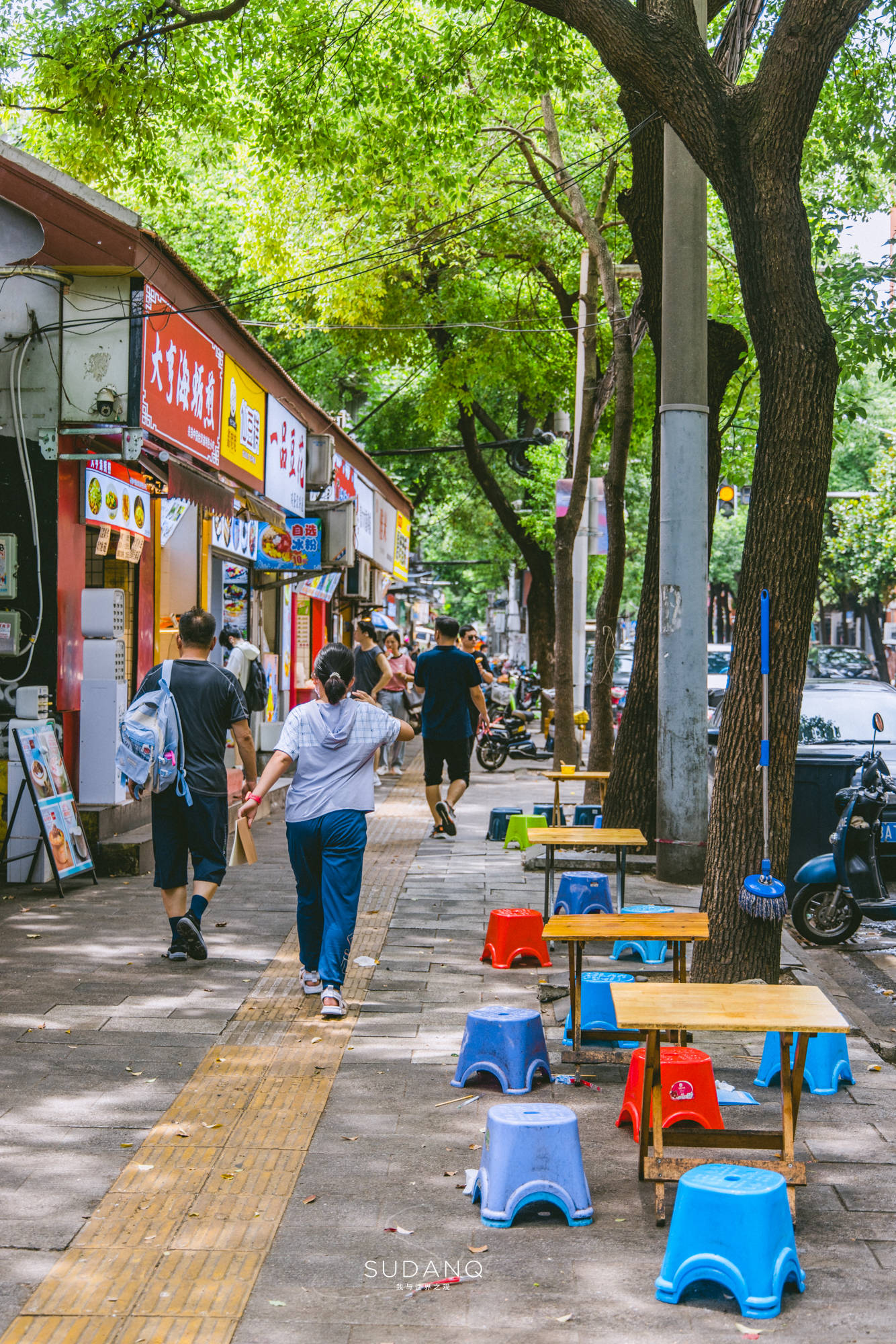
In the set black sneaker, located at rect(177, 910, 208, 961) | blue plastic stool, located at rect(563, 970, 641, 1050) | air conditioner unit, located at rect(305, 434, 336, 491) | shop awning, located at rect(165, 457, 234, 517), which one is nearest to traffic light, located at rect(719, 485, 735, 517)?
air conditioner unit, located at rect(305, 434, 336, 491)

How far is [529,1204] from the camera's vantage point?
4172 millimetres

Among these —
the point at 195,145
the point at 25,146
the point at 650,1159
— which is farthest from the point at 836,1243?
the point at 195,145

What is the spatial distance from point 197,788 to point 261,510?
19.9ft

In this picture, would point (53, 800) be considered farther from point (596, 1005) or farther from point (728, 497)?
point (728, 497)

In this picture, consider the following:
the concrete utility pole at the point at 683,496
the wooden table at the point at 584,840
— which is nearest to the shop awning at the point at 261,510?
the concrete utility pole at the point at 683,496

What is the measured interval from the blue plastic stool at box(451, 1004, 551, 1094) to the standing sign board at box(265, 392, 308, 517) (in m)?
8.91

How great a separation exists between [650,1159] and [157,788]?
3.57 m

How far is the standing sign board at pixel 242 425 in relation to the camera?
38.2ft

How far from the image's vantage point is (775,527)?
262 inches

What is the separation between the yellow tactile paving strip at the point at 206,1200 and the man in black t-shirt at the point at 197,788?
0.81 metres

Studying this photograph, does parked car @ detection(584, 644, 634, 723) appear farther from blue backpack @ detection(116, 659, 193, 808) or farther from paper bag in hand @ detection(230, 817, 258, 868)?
paper bag in hand @ detection(230, 817, 258, 868)

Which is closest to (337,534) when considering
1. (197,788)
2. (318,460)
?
(318,460)

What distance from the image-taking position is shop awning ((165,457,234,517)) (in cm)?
1049

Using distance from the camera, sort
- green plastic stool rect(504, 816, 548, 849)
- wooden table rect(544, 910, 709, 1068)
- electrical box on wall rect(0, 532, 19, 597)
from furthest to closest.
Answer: green plastic stool rect(504, 816, 548, 849) < electrical box on wall rect(0, 532, 19, 597) < wooden table rect(544, 910, 709, 1068)
